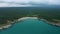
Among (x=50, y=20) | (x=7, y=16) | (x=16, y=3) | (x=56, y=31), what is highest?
(x=16, y=3)

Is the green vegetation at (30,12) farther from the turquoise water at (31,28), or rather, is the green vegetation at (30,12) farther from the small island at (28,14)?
the turquoise water at (31,28)

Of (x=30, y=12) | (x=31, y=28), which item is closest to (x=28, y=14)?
(x=30, y=12)

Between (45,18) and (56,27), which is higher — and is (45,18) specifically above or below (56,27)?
above

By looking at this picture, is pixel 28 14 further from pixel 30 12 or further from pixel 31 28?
pixel 31 28

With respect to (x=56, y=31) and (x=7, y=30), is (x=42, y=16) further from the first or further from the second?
(x=7, y=30)

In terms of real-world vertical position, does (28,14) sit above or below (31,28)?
above

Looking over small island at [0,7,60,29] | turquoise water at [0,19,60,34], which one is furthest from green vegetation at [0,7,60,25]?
turquoise water at [0,19,60,34]

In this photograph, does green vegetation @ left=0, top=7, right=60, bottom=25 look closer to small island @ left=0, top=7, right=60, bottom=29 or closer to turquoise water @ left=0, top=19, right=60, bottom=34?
small island @ left=0, top=7, right=60, bottom=29

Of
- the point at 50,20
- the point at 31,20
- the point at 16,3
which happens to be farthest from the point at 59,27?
the point at 16,3
